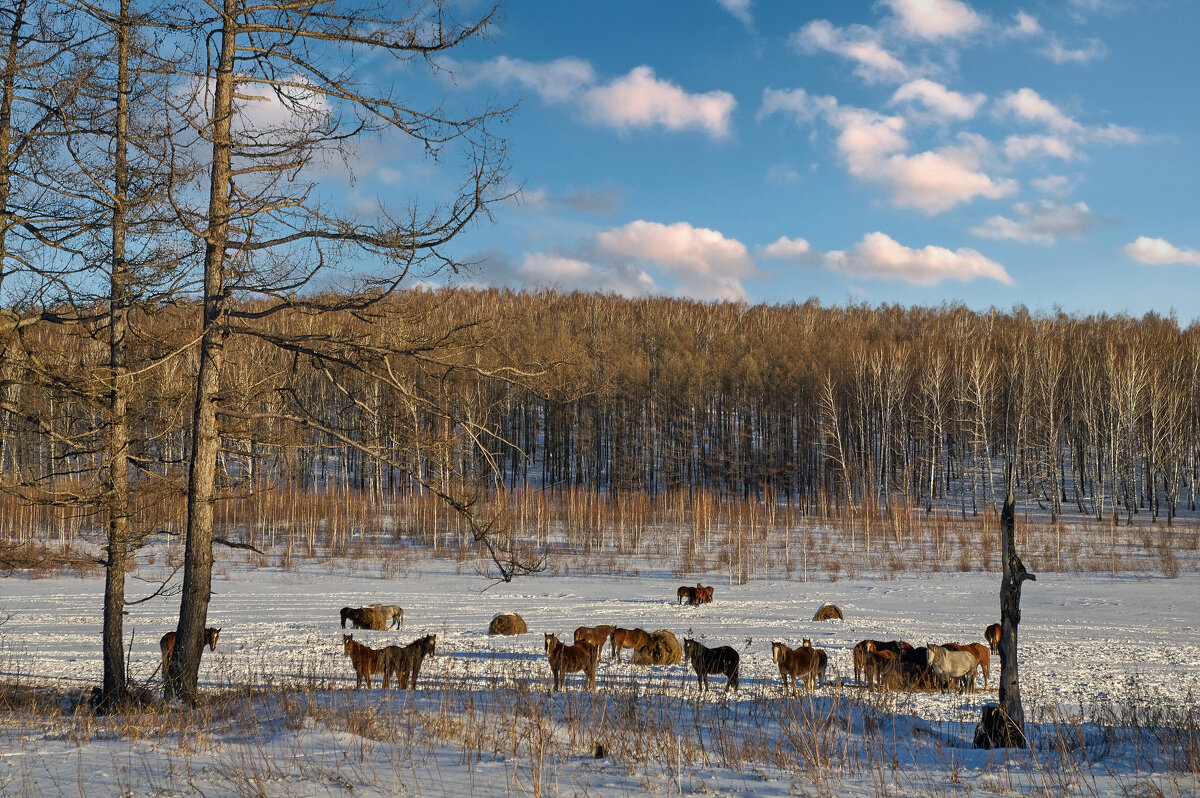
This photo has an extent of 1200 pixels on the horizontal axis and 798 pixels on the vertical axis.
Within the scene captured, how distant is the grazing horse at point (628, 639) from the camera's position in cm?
1328

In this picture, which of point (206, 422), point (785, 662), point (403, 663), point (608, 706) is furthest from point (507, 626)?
point (206, 422)

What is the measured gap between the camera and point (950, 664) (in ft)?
36.1

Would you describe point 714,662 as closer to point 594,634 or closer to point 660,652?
point 660,652

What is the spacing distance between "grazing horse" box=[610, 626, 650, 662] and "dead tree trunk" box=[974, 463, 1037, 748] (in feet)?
22.1

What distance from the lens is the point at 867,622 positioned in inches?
711

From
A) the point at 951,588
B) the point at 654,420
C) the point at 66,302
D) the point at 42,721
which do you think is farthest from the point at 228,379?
the point at 654,420

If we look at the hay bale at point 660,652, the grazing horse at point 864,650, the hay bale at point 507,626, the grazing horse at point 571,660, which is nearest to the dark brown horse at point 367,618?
the hay bale at point 507,626

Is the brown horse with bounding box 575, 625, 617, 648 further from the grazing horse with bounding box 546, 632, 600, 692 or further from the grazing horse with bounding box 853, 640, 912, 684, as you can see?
the grazing horse with bounding box 853, 640, 912, 684

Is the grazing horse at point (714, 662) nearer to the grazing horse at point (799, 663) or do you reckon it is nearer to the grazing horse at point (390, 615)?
the grazing horse at point (799, 663)

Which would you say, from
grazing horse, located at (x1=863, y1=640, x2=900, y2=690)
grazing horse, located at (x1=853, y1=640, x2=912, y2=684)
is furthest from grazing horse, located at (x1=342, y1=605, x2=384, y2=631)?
grazing horse, located at (x1=863, y1=640, x2=900, y2=690)

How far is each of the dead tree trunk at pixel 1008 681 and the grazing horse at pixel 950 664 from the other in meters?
3.58

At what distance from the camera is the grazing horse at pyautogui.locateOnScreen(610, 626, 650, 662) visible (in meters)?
Answer: 13.3

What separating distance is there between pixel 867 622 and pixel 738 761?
13.7 m

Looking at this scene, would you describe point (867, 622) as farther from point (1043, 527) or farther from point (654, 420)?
point (654, 420)
